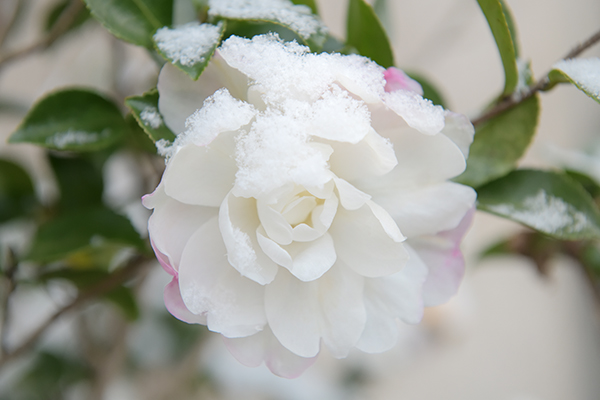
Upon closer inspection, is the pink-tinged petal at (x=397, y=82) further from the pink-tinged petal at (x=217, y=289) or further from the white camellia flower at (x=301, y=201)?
the pink-tinged petal at (x=217, y=289)

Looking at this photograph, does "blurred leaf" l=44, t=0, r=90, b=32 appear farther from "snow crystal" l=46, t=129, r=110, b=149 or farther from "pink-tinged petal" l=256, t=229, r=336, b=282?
"pink-tinged petal" l=256, t=229, r=336, b=282

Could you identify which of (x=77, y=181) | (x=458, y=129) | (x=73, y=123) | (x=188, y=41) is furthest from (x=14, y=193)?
(x=458, y=129)

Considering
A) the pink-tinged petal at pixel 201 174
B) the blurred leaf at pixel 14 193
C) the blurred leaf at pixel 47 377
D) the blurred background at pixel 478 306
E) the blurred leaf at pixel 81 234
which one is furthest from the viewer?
the blurred background at pixel 478 306

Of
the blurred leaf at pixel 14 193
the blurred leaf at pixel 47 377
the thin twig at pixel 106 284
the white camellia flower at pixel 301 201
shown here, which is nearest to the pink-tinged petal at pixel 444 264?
the white camellia flower at pixel 301 201

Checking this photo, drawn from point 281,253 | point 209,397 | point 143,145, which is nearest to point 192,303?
point 281,253

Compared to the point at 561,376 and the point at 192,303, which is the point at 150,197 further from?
the point at 561,376

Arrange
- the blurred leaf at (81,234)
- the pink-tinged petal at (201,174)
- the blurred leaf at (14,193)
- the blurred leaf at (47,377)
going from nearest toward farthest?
the pink-tinged petal at (201,174) → the blurred leaf at (81,234) → the blurred leaf at (14,193) → the blurred leaf at (47,377)

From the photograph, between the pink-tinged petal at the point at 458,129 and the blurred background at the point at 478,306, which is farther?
the blurred background at the point at 478,306
